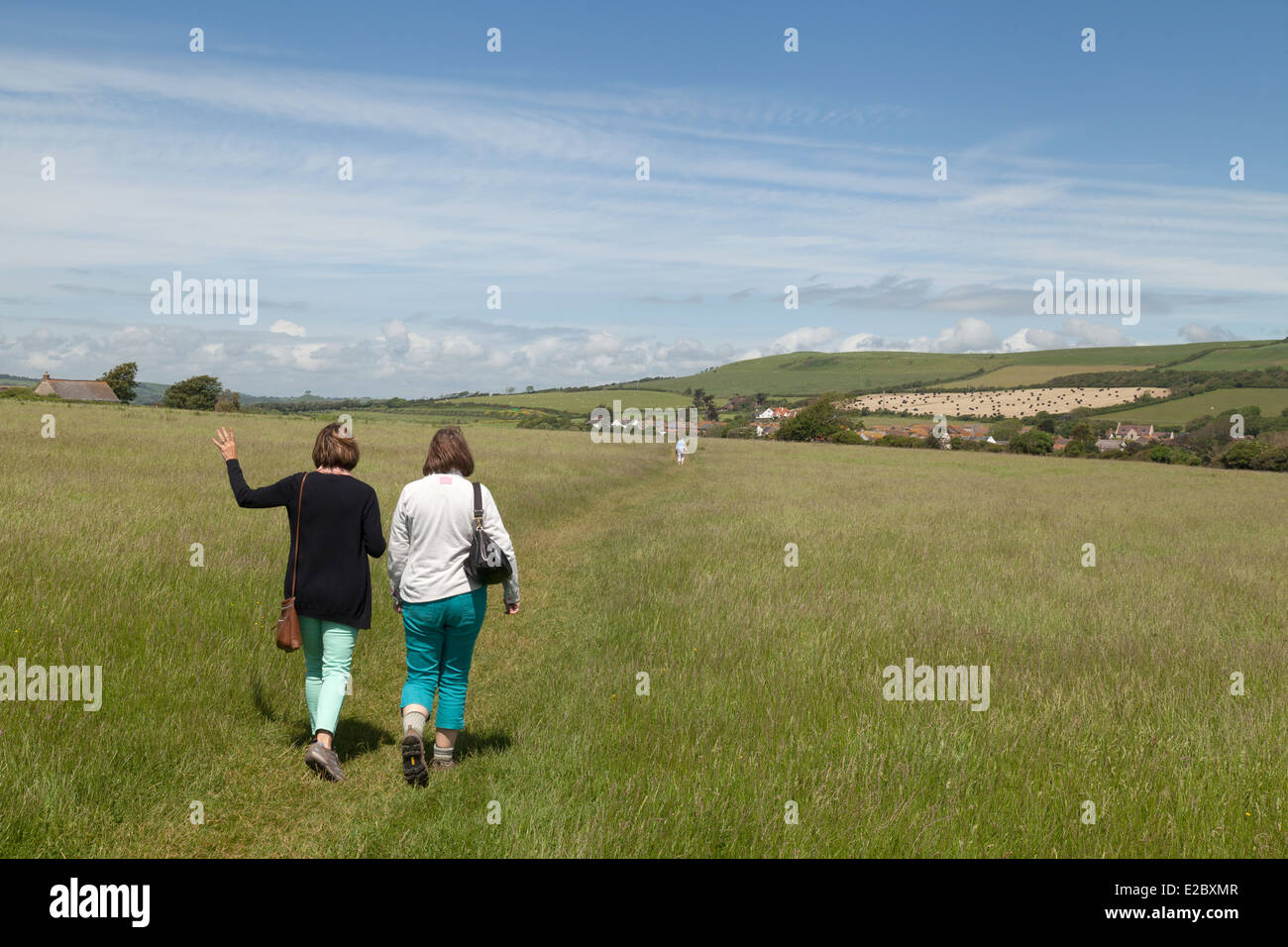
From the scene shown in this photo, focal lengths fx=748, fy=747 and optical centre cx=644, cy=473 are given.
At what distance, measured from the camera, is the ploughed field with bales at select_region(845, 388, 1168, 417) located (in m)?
130

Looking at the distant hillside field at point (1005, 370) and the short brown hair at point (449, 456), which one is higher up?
the distant hillside field at point (1005, 370)

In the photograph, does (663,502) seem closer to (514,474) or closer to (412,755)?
(514,474)

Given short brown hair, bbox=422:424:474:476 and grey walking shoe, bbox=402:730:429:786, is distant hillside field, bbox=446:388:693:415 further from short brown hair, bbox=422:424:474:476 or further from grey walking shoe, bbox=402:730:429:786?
grey walking shoe, bbox=402:730:429:786

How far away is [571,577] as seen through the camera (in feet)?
38.8

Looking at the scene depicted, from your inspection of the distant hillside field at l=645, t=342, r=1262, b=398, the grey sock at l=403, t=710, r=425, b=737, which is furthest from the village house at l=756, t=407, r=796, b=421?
the grey sock at l=403, t=710, r=425, b=737

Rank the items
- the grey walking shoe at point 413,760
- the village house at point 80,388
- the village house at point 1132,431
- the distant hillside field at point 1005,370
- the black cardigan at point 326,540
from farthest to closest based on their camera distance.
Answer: the distant hillside field at point 1005,370 < the village house at point 80,388 < the village house at point 1132,431 < the black cardigan at point 326,540 < the grey walking shoe at point 413,760

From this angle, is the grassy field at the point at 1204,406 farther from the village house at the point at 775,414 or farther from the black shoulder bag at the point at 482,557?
the black shoulder bag at the point at 482,557

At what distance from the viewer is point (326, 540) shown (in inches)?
194

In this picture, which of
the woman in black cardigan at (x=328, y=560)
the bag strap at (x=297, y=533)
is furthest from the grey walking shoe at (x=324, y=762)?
the bag strap at (x=297, y=533)

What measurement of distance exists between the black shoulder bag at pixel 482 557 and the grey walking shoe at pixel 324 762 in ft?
4.87

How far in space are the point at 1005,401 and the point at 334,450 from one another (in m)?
154

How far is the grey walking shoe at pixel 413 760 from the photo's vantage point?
479cm

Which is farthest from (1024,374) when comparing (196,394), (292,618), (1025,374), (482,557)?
(292,618)

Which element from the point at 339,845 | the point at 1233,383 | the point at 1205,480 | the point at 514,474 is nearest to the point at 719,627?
the point at 339,845
